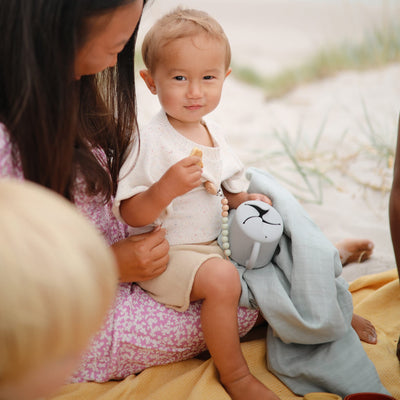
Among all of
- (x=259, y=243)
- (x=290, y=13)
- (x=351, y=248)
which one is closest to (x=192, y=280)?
(x=259, y=243)

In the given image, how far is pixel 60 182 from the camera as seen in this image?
1.34 meters

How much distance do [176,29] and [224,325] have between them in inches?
33.6

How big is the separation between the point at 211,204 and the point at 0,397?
1003 mm

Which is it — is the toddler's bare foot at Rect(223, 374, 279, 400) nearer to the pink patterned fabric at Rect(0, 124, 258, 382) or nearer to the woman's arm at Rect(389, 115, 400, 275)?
the pink patterned fabric at Rect(0, 124, 258, 382)

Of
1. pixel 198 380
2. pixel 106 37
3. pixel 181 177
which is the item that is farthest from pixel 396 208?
pixel 106 37

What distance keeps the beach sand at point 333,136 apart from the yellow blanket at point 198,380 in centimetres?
48

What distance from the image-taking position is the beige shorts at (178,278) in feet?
5.08

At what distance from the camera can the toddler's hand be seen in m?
1.42

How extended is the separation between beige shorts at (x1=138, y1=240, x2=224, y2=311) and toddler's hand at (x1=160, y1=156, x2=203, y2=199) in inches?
9.2

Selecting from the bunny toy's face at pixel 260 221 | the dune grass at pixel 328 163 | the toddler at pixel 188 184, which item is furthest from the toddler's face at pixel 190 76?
the dune grass at pixel 328 163

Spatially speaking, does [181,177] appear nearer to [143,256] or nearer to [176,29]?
[143,256]

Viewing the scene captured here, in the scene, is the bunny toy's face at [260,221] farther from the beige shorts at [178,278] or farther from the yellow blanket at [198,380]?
the yellow blanket at [198,380]

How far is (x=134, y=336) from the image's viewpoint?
5.16 ft

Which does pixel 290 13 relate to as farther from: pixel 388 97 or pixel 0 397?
pixel 0 397
